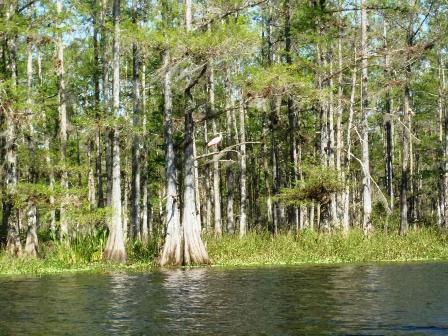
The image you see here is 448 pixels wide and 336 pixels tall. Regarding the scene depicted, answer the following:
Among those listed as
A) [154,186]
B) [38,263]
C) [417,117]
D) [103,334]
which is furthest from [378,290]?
[417,117]

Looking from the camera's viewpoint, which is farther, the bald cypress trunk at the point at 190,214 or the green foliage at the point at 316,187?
the green foliage at the point at 316,187

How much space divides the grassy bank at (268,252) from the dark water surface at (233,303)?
3557 millimetres

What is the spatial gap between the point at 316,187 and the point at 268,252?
451 centimetres

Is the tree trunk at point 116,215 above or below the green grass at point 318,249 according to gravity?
above

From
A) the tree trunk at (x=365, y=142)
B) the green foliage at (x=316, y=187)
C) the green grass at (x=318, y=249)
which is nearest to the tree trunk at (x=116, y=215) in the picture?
the green grass at (x=318, y=249)

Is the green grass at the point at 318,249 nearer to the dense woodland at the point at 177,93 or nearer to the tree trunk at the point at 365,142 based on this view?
the dense woodland at the point at 177,93

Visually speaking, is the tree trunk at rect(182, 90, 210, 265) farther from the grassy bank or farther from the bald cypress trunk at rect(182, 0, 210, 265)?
the grassy bank

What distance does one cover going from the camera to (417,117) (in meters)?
47.0

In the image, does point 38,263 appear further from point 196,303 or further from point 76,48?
point 76,48

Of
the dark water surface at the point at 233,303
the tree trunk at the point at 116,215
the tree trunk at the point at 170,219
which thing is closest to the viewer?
the dark water surface at the point at 233,303

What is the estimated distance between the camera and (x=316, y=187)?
25.5 meters

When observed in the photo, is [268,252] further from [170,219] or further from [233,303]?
[233,303]

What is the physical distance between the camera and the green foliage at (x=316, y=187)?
25000 millimetres

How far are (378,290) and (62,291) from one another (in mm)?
6410
